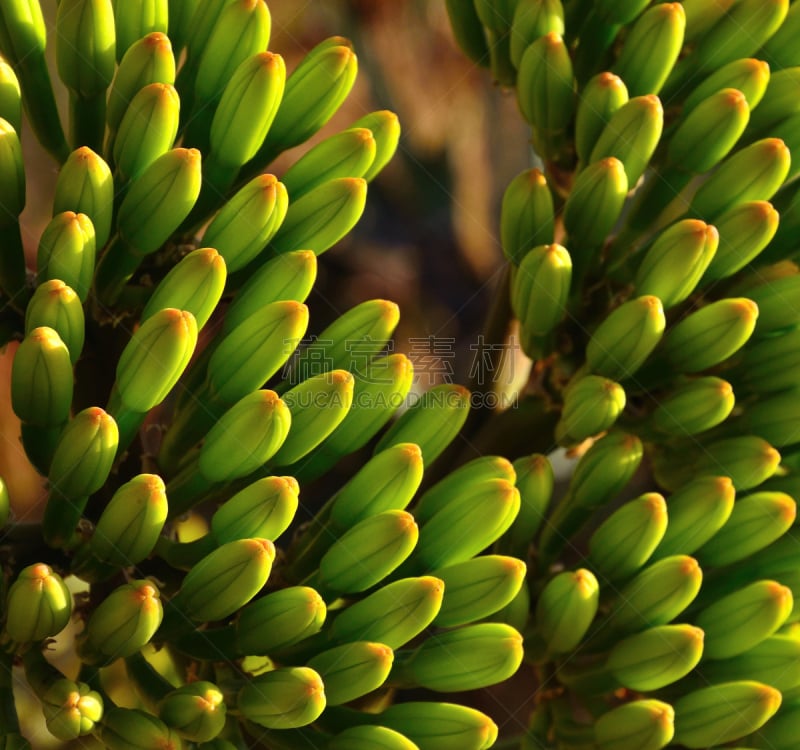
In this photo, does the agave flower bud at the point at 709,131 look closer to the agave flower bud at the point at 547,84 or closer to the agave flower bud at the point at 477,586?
the agave flower bud at the point at 547,84

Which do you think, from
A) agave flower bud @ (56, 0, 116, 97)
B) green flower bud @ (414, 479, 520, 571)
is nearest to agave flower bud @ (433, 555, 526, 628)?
green flower bud @ (414, 479, 520, 571)

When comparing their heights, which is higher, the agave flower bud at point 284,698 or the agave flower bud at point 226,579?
the agave flower bud at point 226,579

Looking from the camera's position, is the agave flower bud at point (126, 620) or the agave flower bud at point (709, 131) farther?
the agave flower bud at point (709, 131)

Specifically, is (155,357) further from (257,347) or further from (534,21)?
(534,21)

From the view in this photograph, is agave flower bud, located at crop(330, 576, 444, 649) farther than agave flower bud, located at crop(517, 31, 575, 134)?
No

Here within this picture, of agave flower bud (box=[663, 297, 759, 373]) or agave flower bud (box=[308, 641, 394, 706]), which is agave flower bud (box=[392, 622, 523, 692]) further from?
agave flower bud (box=[663, 297, 759, 373])

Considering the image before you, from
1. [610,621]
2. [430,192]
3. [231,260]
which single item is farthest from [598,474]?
[430,192]

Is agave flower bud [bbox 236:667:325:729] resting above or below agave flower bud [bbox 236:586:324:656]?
below

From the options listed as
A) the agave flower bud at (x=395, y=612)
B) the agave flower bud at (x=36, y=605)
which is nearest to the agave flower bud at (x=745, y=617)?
the agave flower bud at (x=395, y=612)
